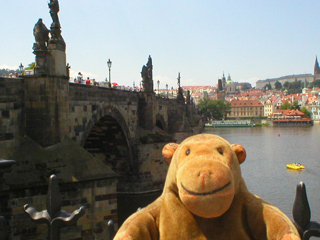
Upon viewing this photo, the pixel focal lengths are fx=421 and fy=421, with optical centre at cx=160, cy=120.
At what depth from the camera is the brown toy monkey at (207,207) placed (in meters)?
3.87

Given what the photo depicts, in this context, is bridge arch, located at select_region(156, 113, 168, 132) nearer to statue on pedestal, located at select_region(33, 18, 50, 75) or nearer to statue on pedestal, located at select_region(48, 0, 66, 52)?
statue on pedestal, located at select_region(48, 0, 66, 52)

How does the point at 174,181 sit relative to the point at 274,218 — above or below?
above

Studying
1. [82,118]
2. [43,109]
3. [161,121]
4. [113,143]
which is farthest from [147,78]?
[43,109]

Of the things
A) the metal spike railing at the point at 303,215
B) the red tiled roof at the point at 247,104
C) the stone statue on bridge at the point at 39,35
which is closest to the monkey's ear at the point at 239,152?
the metal spike railing at the point at 303,215

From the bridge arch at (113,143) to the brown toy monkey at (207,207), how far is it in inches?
725

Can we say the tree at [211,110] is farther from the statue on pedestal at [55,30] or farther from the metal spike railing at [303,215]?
the metal spike railing at [303,215]

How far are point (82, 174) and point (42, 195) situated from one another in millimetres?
1389

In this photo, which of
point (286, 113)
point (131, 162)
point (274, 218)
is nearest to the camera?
point (274, 218)

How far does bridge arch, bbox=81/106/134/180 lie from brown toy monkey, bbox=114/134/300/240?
18.4 meters

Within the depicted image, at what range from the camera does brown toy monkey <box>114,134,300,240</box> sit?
12.7ft

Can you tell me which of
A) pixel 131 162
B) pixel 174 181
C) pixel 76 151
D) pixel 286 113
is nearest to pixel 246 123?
pixel 286 113

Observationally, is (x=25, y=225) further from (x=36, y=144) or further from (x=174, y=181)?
(x=174, y=181)

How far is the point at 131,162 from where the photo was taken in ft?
84.2

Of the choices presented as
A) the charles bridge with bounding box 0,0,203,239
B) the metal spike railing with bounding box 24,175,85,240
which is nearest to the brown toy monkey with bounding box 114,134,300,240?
the metal spike railing with bounding box 24,175,85,240
